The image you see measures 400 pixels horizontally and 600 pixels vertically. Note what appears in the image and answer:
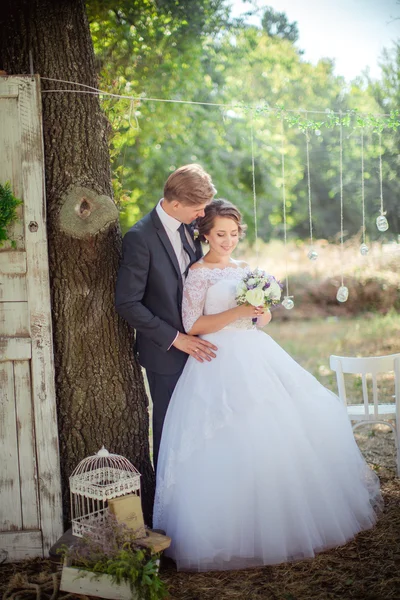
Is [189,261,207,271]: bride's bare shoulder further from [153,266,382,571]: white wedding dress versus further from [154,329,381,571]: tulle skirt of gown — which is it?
[154,329,381,571]: tulle skirt of gown

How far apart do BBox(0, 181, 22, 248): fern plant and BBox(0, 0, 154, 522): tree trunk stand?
0.83ft

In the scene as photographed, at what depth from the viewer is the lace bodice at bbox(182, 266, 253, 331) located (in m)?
3.66

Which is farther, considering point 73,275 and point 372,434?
point 372,434

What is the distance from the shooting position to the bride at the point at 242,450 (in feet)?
10.7

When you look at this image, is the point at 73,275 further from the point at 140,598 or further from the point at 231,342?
the point at 140,598

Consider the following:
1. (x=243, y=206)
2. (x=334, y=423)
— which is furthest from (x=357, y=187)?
(x=334, y=423)

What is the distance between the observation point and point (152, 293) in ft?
12.1

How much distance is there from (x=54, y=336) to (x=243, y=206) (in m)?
10.7

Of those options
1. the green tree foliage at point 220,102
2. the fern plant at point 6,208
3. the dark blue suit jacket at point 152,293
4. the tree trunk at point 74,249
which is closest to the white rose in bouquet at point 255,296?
the dark blue suit jacket at point 152,293

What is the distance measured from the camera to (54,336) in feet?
12.0

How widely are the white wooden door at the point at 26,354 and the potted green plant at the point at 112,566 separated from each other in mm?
459

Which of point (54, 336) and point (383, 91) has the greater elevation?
point (383, 91)

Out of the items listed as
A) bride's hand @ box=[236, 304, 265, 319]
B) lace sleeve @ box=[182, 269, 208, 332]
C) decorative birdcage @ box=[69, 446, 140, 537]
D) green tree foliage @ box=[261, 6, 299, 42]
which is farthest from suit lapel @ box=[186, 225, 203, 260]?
green tree foliage @ box=[261, 6, 299, 42]

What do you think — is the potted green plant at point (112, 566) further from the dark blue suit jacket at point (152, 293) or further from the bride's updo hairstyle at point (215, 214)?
the bride's updo hairstyle at point (215, 214)
